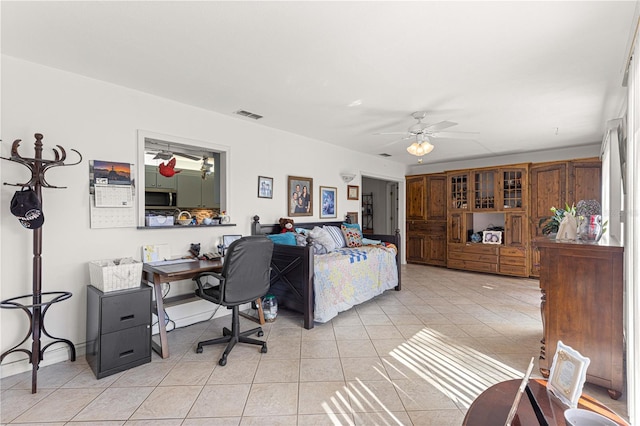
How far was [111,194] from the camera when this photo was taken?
2830 millimetres

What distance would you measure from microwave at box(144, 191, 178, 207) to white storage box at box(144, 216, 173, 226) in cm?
322

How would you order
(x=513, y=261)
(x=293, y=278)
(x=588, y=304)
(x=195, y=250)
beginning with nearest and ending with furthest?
1. (x=588, y=304)
2. (x=195, y=250)
3. (x=293, y=278)
4. (x=513, y=261)

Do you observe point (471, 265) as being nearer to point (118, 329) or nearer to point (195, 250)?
point (195, 250)

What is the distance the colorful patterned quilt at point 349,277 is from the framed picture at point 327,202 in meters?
0.86

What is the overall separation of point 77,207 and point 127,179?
476 mm

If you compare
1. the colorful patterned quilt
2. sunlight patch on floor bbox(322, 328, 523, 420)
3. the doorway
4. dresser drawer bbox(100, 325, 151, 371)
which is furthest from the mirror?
the doorway

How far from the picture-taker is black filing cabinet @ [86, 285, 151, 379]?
2.33m

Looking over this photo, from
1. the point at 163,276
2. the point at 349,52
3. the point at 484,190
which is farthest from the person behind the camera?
the point at 484,190

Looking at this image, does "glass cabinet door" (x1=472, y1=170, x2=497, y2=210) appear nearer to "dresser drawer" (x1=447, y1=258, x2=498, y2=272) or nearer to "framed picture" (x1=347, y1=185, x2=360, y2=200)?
"dresser drawer" (x1=447, y1=258, x2=498, y2=272)

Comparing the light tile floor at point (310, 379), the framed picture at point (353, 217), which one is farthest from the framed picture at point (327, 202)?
the light tile floor at point (310, 379)

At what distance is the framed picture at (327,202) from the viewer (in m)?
5.15

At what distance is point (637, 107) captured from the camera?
170 cm

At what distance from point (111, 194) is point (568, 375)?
11.4ft

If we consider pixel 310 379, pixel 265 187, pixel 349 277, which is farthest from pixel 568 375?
pixel 265 187
